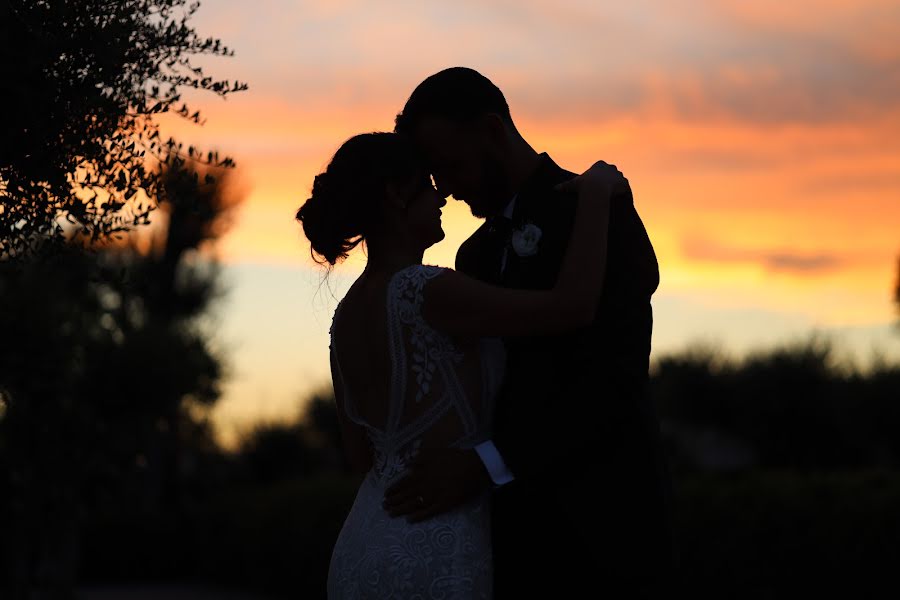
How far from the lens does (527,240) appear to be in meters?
4.09

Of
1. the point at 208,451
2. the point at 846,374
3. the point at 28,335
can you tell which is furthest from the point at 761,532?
the point at 846,374

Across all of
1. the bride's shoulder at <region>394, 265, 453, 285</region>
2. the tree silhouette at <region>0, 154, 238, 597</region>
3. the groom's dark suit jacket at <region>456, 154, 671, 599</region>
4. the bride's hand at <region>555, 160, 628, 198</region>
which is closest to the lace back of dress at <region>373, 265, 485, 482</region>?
the bride's shoulder at <region>394, 265, 453, 285</region>

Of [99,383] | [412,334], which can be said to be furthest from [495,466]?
[99,383]

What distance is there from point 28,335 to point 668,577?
44.1 feet

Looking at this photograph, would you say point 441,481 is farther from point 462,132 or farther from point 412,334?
point 462,132

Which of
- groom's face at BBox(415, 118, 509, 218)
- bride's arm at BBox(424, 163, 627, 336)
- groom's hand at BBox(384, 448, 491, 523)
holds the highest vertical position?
groom's face at BBox(415, 118, 509, 218)

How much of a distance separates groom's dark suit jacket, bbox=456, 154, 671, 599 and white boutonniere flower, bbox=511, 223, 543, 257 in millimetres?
254

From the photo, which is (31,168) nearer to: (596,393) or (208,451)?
(596,393)

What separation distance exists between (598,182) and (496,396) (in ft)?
2.42

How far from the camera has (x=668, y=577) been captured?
394cm

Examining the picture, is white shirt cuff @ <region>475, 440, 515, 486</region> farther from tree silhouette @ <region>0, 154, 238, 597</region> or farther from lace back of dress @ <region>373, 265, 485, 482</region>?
tree silhouette @ <region>0, 154, 238, 597</region>

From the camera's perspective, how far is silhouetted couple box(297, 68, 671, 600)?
3.80 meters

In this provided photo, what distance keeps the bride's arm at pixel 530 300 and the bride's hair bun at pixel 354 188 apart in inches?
14.4

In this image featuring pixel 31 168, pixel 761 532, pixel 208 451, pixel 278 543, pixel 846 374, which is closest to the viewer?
pixel 31 168
